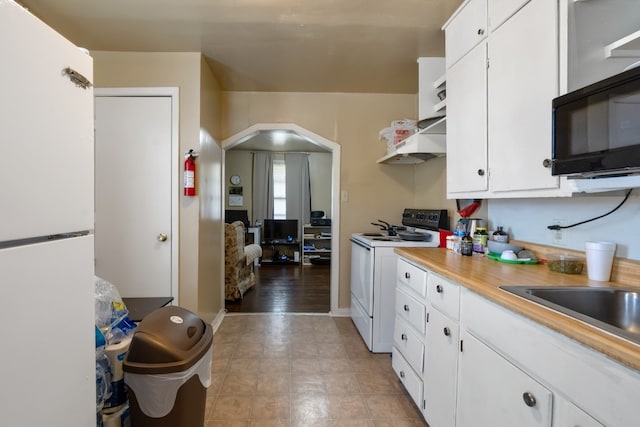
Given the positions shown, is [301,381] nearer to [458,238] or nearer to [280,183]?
[458,238]

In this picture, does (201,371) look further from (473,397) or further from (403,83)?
(403,83)

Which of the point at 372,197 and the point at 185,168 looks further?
the point at 372,197

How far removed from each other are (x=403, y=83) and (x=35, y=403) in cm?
340

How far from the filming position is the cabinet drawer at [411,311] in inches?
67.9

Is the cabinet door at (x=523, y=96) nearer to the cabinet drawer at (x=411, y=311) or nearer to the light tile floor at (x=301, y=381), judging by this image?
the cabinet drawer at (x=411, y=311)

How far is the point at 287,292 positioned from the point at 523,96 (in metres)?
3.68

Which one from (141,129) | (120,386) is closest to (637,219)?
(120,386)

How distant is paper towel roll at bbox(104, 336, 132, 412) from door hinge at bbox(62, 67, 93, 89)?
93cm

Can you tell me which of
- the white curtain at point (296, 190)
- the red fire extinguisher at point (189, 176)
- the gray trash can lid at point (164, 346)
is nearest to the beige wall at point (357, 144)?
the red fire extinguisher at point (189, 176)

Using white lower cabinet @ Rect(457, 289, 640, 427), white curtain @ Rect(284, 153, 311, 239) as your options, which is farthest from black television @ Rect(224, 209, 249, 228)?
white lower cabinet @ Rect(457, 289, 640, 427)

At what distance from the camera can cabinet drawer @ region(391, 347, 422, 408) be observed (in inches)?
68.0

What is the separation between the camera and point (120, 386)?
1186 mm

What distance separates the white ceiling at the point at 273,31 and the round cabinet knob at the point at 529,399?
2.14 m

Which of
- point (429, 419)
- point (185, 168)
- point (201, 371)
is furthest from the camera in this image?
point (185, 168)
